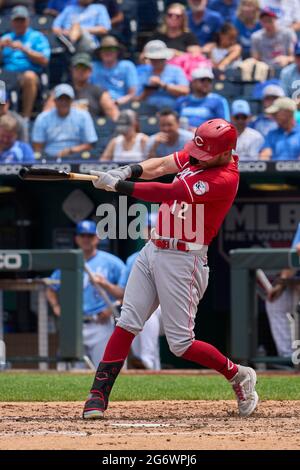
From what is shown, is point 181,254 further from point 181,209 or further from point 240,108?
point 240,108

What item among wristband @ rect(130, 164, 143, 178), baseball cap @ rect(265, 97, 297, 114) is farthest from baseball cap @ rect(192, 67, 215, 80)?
wristband @ rect(130, 164, 143, 178)

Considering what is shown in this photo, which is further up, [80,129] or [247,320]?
[80,129]

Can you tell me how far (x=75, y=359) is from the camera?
9969mm

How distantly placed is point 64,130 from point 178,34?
7.59ft

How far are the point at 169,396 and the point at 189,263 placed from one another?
183 cm

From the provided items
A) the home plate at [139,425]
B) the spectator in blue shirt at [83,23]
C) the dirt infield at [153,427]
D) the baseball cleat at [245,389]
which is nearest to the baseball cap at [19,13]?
the spectator in blue shirt at [83,23]

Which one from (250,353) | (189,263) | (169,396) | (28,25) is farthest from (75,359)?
(28,25)

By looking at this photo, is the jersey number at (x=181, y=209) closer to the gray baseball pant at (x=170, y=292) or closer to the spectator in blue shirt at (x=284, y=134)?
the gray baseball pant at (x=170, y=292)

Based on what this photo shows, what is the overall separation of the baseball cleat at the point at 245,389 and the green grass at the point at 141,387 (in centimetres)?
108

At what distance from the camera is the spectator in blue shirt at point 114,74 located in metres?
12.5

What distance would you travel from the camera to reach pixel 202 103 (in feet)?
37.9

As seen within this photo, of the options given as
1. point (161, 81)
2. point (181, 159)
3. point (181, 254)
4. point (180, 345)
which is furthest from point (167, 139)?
point (180, 345)

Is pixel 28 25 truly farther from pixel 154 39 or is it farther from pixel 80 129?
pixel 80 129

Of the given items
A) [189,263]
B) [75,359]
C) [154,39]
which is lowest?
[75,359]
